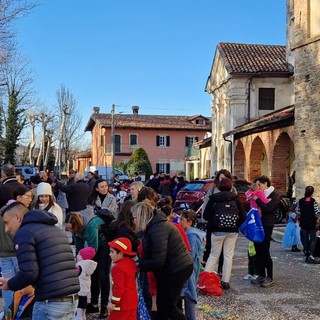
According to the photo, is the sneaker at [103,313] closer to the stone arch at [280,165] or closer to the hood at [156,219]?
the hood at [156,219]

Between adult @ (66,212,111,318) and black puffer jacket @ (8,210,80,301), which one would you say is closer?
black puffer jacket @ (8,210,80,301)

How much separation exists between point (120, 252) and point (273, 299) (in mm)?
3694

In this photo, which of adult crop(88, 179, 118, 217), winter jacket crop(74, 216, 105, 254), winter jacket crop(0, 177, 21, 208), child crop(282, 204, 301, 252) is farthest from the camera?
child crop(282, 204, 301, 252)

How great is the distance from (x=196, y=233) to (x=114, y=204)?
199cm

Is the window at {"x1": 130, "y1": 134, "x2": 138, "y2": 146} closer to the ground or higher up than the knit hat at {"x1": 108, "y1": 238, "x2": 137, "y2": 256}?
higher up

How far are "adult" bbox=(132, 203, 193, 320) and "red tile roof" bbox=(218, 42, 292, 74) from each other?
2735cm

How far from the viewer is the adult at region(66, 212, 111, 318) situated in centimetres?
660

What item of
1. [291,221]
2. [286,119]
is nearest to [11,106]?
[286,119]

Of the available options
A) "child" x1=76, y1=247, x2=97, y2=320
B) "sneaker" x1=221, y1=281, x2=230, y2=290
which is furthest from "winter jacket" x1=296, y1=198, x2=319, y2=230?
"child" x1=76, y1=247, x2=97, y2=320

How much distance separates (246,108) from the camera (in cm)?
3200

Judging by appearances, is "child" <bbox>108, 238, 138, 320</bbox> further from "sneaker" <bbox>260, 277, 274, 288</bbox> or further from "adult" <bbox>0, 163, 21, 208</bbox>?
"sneaker" <bbox>260, 277, 274, 288</bbox>

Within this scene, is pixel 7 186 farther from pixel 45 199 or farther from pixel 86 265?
pixel 86 265

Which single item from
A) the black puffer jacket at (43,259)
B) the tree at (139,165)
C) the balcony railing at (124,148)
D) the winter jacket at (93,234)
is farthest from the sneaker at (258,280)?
the balcony railing at (124,148)

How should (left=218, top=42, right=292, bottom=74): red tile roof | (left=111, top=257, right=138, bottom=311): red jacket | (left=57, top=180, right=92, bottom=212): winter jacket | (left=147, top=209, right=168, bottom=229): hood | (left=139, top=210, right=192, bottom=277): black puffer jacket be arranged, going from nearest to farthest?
(left=111, top=257, right=138, bottom=311): red jacket < (left=139, top=210, right=192, bottom=277): black puffer jacket < (left=147, top=209, right=168, bottom=229): hood < (left=57, top=180, right=92, bottom=212): winter jacket < (left=218, top=42, right=292, bottom=74): red tile roof
